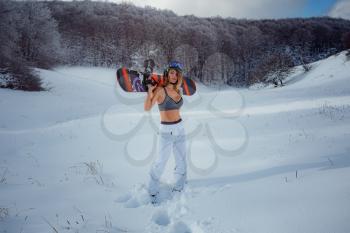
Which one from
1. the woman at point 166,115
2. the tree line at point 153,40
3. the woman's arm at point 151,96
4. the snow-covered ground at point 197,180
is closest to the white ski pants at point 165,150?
the woman at point 166,115

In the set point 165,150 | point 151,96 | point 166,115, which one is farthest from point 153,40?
point 165,150

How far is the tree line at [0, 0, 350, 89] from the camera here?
4209 centimetres

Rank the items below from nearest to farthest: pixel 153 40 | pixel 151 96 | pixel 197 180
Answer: pixel 151 96, pixel 197 180, pixel 153 40

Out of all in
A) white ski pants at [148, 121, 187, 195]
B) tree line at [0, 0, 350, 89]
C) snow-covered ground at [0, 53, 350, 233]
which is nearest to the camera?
snow-covered ground at [0, 53, 350, 233]

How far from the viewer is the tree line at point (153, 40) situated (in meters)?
42.1

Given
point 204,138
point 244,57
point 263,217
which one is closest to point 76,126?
point 204,138

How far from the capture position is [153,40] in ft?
204

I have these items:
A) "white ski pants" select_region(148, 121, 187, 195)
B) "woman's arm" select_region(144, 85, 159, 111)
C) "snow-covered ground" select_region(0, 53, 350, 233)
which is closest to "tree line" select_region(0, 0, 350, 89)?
"snow-covered ground" select_region(0, 53, 350, 233)

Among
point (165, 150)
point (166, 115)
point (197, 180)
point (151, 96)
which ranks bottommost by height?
point (197, 180)

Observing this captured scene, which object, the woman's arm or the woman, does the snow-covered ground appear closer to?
the woman

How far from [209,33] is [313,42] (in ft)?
124

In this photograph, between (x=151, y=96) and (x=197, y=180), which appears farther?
(x=197, y=180)

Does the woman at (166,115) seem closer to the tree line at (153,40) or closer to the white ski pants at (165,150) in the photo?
the white ski pants at (165,150)

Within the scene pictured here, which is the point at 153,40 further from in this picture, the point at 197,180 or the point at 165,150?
the point at 165,150
